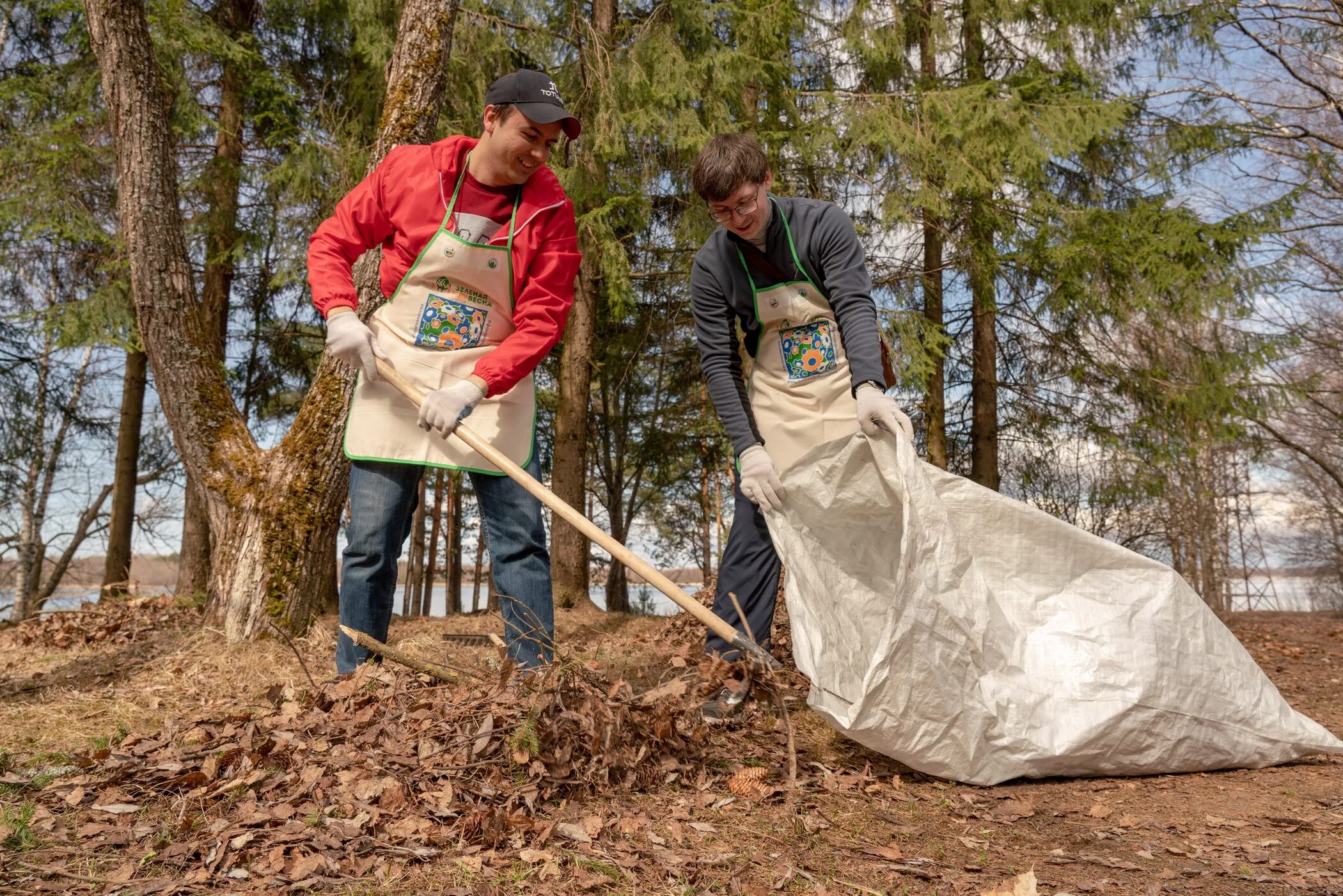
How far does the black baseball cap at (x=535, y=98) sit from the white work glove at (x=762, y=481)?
44.9 inches

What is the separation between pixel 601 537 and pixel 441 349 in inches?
35.9

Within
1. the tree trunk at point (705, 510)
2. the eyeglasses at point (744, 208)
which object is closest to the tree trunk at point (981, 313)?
the tree trunk at point (705, 510)

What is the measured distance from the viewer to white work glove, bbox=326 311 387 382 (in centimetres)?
271

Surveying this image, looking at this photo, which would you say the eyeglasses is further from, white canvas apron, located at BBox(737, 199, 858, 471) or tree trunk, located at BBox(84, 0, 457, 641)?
tree trunk, located at BBox(84, 0, 457, 641)

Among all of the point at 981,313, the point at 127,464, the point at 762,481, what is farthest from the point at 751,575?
the point at 127,464

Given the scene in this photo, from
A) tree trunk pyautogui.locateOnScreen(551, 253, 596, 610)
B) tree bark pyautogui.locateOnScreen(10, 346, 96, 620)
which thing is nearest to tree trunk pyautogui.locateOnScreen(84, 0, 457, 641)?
tree trunk pyautogui.locateOnScreen(551, 253, 596, 610)

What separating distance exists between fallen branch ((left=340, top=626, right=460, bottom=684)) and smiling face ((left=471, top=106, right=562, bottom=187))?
1488 millimetres

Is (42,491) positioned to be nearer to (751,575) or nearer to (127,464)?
(127,464)

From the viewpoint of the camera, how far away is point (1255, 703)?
2590 millimetres

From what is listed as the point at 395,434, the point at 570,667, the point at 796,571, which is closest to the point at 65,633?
the point at 395,434

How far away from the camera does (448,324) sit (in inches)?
112

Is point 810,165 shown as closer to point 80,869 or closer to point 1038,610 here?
point 1038,610

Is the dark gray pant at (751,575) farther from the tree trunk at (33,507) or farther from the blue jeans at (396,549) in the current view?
the tree trunk at (33,507)

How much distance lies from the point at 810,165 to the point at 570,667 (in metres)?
5.41
